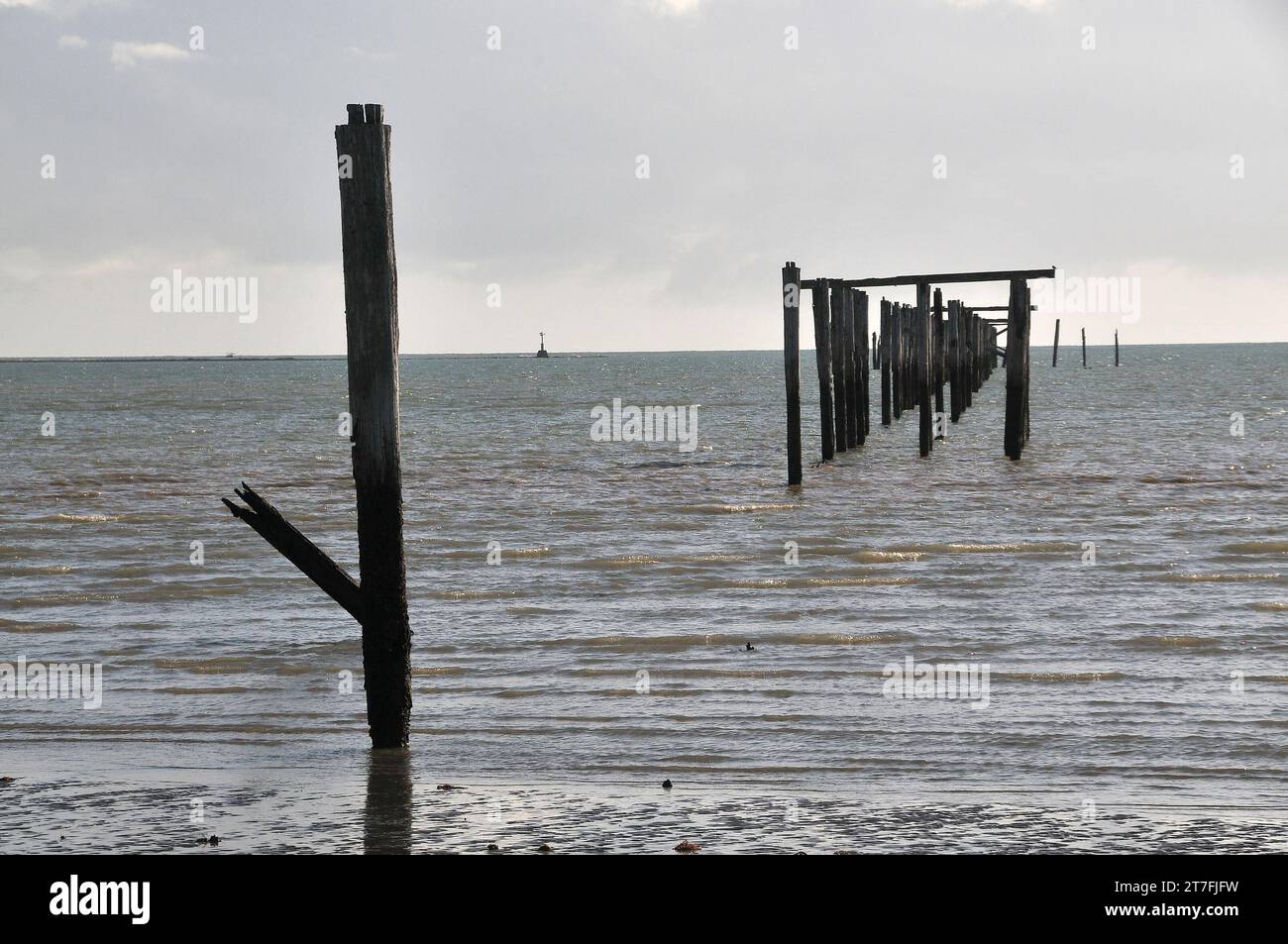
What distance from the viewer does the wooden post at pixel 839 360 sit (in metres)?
22.5

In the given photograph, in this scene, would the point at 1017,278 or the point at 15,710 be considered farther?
→ the point at 1017,278

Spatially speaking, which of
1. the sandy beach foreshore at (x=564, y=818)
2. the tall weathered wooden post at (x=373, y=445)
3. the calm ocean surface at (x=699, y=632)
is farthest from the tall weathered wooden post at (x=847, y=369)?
the sandy beach foreshore at (x=564, y=818)

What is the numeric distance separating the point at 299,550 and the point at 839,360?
697 inches

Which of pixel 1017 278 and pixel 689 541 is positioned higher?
pixel 1017 278

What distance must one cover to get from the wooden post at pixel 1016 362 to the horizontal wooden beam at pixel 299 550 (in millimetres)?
15327

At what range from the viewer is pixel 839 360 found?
76.6 feet

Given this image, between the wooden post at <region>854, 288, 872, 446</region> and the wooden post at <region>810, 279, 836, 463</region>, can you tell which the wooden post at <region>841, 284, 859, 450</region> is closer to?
the wooden post at <region>854, 288, 872, 446</region>

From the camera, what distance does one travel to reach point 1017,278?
21.0 m

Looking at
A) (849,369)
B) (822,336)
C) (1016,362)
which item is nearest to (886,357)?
(849,369)

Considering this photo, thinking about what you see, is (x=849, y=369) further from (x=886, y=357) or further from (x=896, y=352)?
(x=896, y=352)

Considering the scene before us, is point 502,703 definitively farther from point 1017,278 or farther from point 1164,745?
point 1017,278

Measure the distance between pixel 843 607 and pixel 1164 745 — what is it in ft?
13.0
